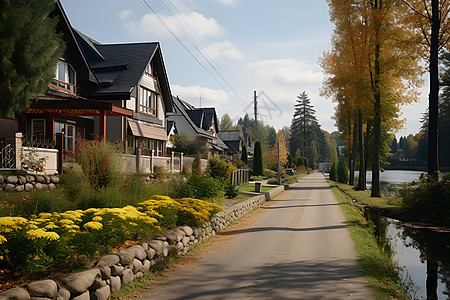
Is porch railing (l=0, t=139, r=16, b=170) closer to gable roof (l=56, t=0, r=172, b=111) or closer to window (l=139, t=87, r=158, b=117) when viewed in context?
gable roof (l=56, t=0, r=172, b=111)

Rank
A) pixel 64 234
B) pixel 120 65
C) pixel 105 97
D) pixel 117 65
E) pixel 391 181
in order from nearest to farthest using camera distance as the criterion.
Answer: pixel 64 234, pixel 105 97, pixel 120 65, pixel 117 65, pixel 391 181

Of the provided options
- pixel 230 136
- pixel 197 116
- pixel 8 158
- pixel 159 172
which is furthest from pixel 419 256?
pixel 230 136

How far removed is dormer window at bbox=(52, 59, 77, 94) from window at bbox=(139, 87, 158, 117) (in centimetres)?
539

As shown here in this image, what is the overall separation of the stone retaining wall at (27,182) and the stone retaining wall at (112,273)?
202 inches

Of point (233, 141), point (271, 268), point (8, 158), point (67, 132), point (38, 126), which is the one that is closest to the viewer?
point (271, 268)

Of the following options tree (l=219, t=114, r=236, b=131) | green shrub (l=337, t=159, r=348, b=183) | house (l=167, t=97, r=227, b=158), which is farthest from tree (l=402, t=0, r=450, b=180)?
tree (l=219, t=114, r=236, b=131)

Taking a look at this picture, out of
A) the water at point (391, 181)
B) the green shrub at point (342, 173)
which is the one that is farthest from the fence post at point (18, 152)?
the green shrub at point (342, 173)

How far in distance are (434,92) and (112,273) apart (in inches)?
691

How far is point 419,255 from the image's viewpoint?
11102 mm

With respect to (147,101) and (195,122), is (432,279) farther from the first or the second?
(195,122)

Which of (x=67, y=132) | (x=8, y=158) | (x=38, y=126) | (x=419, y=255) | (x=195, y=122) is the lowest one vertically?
(x=419, y=255)

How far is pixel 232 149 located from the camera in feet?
236

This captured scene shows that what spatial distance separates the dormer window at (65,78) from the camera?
21353 mm

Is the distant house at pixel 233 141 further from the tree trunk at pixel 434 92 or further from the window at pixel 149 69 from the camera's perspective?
the tree trunk at pixel 434 92
